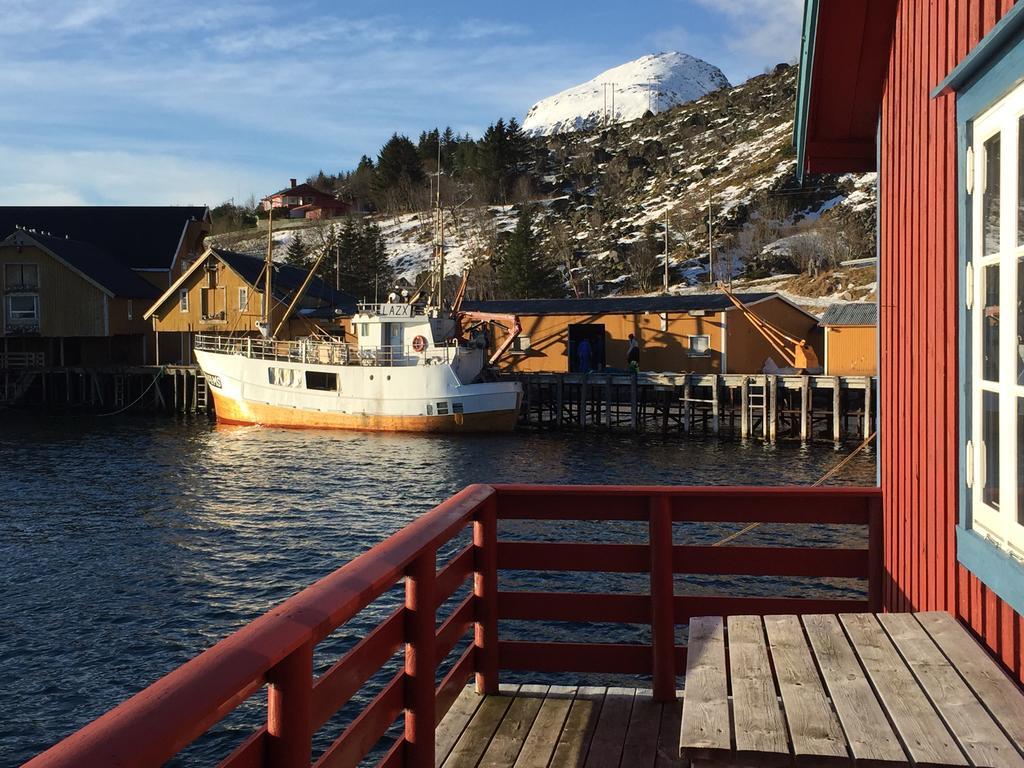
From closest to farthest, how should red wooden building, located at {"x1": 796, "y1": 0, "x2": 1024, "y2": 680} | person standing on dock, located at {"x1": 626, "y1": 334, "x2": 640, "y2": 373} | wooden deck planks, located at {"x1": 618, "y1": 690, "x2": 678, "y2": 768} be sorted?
red wooden building, located at {"x1": 796, "y1": 0, "x2": 1024, "y2": 680} < wooden deck planks, located at {"x1": 618, "y1": 690, "x2": 678, "y2": 768} < person standing on dock, located at {"x1": 626, "y1": 334, "x2": 640, "y2": 373}

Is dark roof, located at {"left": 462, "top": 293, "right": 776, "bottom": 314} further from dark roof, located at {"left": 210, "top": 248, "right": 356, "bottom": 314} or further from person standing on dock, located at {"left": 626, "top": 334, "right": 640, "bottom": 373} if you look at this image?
dark roof, located at {"left": 210, "top": 248, "right": 356, "bottom": 314}

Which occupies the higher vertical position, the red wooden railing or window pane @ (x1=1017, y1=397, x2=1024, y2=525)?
window pane @ (x1=1017, y1=397, x2=1024, y2=525)

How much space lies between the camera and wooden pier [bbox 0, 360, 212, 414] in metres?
48.1

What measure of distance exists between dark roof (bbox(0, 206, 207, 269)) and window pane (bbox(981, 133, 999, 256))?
58.9 meters

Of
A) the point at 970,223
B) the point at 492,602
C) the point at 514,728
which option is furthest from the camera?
the point at 492,602

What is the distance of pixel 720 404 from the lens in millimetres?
36562

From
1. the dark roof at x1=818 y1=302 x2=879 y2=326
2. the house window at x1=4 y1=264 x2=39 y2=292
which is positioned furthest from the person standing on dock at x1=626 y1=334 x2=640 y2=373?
the house window at x1=4 y1=264 x2=39 y2=292

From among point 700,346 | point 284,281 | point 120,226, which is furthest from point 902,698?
point 120,226

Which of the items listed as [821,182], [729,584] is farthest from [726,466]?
[821,182]

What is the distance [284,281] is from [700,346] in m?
22.2

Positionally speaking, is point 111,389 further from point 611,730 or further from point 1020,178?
point 1020,178

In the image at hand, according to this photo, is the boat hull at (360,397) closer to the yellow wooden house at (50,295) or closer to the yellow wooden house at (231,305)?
the yellow wooden house at (231,305)

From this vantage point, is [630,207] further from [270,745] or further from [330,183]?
[270,745]

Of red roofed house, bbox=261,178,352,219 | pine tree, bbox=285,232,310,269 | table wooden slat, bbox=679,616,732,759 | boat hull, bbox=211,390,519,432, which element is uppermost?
red roofed house, bbox=261,178,352,219
